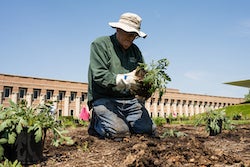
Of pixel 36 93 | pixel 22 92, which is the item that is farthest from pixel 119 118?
pixel 36 93

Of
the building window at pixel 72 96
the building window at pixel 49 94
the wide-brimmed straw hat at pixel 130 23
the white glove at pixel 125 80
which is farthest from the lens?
the building window at pixel 72 96

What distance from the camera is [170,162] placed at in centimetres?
259

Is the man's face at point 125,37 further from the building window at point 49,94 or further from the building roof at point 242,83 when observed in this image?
the building roof at point 242,83

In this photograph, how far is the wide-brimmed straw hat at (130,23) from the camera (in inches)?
164

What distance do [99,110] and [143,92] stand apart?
686 mm

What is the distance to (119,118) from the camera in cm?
436

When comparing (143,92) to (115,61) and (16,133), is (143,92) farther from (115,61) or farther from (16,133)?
(16,133)

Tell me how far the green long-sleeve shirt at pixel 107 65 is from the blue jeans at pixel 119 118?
0.12 meters

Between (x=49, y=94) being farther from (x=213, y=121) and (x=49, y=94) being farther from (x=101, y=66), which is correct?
(x=101, y=66)

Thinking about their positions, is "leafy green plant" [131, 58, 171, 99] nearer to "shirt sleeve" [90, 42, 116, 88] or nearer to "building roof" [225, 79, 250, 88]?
"shirt sleeve" [90, 42, 116, 88]

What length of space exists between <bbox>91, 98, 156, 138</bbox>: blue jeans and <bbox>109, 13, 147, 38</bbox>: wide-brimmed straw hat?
0.99m

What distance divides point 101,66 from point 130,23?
2.37ft

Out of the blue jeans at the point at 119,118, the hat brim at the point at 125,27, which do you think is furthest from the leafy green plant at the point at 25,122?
the hat brim at the point at 125,27

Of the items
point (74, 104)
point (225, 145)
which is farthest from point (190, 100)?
point (225, 145)
